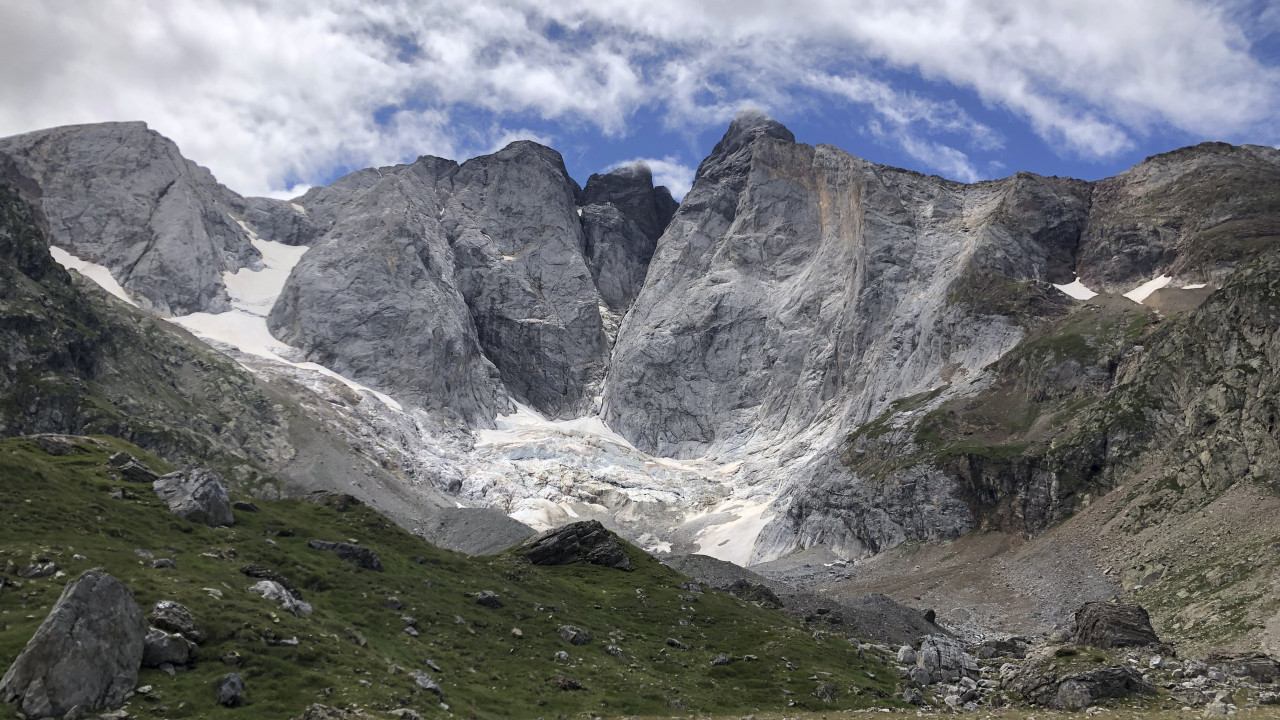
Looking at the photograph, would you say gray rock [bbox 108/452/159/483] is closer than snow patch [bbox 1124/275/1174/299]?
Yes

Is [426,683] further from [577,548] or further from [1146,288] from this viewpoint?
[1146,288]

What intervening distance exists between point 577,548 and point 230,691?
41.5m

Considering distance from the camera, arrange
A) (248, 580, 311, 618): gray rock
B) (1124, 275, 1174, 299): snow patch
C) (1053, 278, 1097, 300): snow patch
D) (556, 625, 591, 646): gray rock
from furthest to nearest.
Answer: (1053, 278, 1097, 300): snow patch
(1124, 275, 1174, 299): snow patch
(556, 625, 591, 646): gray rock
(248, 580, 311, 618): gray rock

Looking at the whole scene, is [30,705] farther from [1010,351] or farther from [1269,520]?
[1010,351]

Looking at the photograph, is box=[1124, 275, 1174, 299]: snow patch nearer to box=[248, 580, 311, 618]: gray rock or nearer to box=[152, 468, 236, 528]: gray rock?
box=[152, 468, 236, 528]: gray rock

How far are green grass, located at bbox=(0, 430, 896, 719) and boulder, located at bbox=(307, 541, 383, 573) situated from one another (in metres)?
0.98

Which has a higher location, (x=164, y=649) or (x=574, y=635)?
(x=574, y=635)

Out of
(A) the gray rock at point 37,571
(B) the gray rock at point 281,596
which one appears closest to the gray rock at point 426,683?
(B) the gray rock at point 281,596

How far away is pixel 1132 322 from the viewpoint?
145m

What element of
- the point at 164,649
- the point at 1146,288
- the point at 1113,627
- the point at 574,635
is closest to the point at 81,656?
the point at 164,649

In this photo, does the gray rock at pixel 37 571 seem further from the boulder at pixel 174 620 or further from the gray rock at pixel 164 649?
the gray rock at pixel 164 649

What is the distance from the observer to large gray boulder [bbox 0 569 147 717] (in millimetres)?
24812

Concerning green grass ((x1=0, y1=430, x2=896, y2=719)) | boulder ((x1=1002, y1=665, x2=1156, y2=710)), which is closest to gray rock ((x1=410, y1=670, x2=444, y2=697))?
green grass ((x1=0, y1=430, x2=896, y2=719))

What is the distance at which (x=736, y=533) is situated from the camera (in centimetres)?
17575
